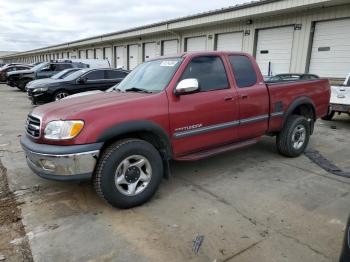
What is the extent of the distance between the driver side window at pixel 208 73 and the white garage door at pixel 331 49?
998cm

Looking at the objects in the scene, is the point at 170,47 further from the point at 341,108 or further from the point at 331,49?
the point at 341,108

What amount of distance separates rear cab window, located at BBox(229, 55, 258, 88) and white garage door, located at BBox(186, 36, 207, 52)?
1423 cm

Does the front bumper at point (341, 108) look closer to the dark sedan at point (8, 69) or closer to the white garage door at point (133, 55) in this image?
the white garage door at point (133, 55)

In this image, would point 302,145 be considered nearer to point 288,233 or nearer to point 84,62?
point 288,233

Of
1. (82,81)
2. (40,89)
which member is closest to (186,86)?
(82,81)

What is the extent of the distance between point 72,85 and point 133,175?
29.8ft

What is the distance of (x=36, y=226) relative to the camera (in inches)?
133

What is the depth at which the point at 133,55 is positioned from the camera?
27.6 meters

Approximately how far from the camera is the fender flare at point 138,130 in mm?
3482

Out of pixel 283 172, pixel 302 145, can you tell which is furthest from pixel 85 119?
pixel 302 145

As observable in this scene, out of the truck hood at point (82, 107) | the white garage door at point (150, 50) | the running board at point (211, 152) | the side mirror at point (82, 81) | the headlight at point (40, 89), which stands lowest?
the headlight at point (40, 89)

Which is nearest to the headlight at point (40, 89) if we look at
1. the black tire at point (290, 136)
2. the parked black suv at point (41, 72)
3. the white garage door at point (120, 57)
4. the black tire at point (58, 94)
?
the black tire at point (58, 94)

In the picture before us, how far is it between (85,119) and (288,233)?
8.11 feet

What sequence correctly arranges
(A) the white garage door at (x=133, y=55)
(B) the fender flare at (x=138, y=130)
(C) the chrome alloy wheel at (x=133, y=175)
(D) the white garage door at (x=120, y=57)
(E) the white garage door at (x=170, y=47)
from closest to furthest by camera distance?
1. (B) the fender flare at (x=138, y=130)
2. (C) the chrome alloy wheel at (x=133, y=175)
3. (E) the white garage door at (x=170, y=47)
4. (A) the white garage door at (x=133, y=55)
5. (D) the white garage door at (x=120, y=57)
